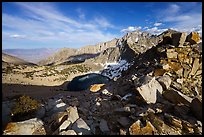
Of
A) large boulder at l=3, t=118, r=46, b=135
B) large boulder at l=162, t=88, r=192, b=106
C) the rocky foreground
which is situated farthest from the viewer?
large boulder at l=162, t=88, r=192, b=106

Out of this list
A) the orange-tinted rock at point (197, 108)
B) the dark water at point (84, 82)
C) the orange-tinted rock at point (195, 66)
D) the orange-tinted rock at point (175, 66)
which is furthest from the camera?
the dark water at point (84, 82)

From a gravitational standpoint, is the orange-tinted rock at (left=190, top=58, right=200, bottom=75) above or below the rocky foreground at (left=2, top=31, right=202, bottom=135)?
above

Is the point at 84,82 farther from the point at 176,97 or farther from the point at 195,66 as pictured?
the point at 176,97

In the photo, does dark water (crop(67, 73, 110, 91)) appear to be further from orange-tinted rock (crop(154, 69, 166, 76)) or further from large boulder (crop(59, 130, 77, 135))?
large boulder (crop(59, 130, 77, 135))

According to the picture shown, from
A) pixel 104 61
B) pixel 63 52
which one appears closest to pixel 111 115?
pixel 104 61

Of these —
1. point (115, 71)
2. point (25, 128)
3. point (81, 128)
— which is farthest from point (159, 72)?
point (115, 71)

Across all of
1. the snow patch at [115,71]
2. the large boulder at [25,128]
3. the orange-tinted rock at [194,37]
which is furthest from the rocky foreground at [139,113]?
the snow patch at [115,71]

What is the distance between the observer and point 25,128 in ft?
26.2

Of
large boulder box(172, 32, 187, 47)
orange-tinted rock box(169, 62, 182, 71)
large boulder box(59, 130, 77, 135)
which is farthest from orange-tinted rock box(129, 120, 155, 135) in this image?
large boulder box(172, 32, 187, 47)

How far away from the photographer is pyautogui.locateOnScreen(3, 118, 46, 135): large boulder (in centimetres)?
774

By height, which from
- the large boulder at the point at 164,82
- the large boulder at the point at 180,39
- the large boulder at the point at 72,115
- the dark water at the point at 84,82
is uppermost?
the large boulder at the point at 180,39

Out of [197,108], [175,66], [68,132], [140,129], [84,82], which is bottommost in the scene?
[84,82]

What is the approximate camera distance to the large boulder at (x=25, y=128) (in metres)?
7.74

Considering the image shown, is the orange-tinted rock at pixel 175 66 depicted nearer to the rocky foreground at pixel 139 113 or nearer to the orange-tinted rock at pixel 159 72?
the rocky foreground at pixel 139 113
